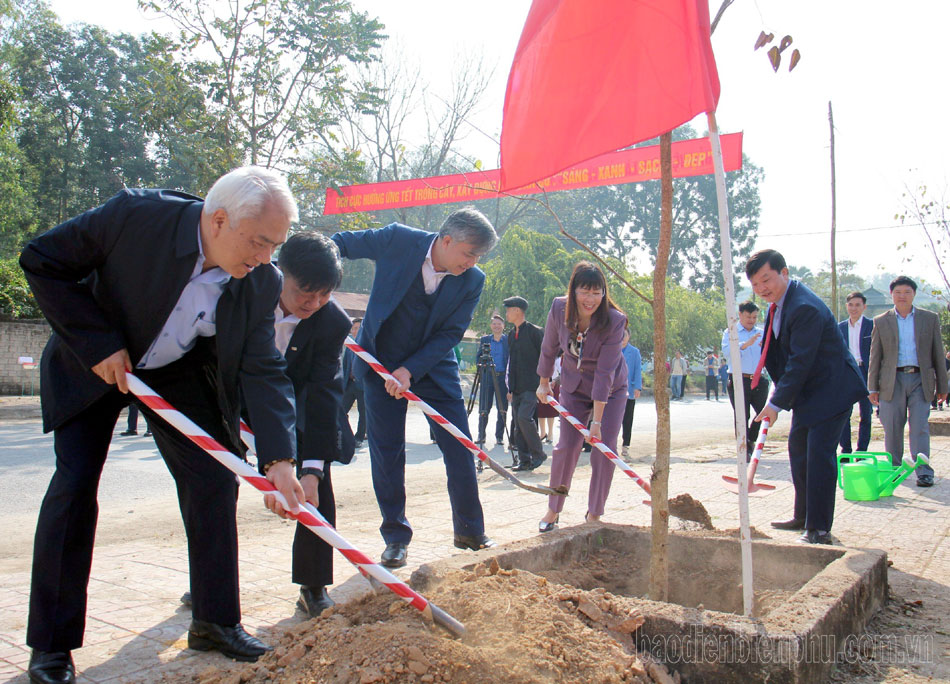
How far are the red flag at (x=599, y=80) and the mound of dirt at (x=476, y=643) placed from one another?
5.52 ft

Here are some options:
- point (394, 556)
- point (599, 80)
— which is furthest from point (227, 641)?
point (599, 80)

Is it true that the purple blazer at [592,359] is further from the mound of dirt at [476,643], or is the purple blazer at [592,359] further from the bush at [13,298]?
the bush at [13,298]

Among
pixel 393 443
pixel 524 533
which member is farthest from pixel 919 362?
pixel 393 443

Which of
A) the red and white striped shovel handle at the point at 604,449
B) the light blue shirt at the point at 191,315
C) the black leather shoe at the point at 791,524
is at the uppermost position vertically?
the light blue shirt at the point at 191,315

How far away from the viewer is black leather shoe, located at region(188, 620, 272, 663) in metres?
2.65

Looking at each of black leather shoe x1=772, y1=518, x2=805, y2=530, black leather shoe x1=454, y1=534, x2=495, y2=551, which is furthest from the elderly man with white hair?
black leather shoe x1=772, y1=518, x2=805, y2=530

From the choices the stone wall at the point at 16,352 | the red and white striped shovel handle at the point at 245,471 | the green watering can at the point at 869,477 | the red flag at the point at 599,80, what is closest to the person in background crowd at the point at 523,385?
the green watering can at the point at 869,477

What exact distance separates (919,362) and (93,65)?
37220 mm

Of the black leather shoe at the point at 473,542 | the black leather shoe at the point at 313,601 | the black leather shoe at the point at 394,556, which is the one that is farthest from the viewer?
the black leather shoe at the point at 473,542

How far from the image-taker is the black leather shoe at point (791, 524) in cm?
500

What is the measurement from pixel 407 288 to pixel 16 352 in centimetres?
1738

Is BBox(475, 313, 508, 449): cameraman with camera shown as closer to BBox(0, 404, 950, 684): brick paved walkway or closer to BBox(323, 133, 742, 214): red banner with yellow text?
BBox(323, 133, 742, 214): red banner with yellow text

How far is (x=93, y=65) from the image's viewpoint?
34531 millimetres

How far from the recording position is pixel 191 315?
2707 millimetres
